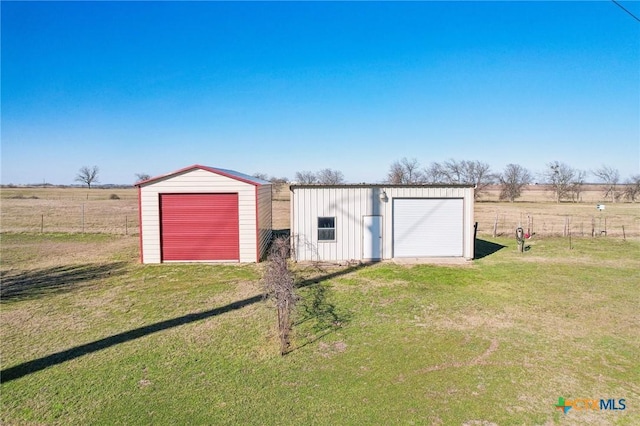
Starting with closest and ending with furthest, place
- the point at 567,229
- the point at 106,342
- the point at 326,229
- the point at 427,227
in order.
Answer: the point at 106,342, the point at 326,229, the point at 427,227, the point at 567,229

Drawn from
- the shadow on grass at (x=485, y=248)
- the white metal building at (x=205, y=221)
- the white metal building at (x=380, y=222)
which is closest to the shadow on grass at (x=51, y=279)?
the white metal building at (x=205, y=221)

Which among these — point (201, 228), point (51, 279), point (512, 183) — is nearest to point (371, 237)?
point (201, 228)

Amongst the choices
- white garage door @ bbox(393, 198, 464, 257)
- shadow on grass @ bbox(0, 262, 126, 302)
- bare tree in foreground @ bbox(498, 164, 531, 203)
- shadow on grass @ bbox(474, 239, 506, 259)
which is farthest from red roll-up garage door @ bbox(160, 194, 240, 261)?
bare tree in foreground @ bbox(498, 164, 531, 203)

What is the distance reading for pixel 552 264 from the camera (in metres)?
13.9

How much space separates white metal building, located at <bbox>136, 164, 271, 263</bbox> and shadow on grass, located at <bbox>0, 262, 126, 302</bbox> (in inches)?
65.4

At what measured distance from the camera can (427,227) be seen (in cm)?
1485

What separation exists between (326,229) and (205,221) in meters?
4.64

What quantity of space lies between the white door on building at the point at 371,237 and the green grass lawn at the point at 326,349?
6.73 ft

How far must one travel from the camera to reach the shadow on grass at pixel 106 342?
6.17 metres

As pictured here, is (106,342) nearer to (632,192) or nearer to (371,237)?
(371,237)

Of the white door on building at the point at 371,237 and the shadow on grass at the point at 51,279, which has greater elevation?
the white door on building at the point at 371,237

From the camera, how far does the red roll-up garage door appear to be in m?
14.6

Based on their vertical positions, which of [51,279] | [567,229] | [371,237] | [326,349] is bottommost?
[326,349]

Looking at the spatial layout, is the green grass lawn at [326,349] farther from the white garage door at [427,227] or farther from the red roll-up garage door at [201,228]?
the white garage door at [427,227]
